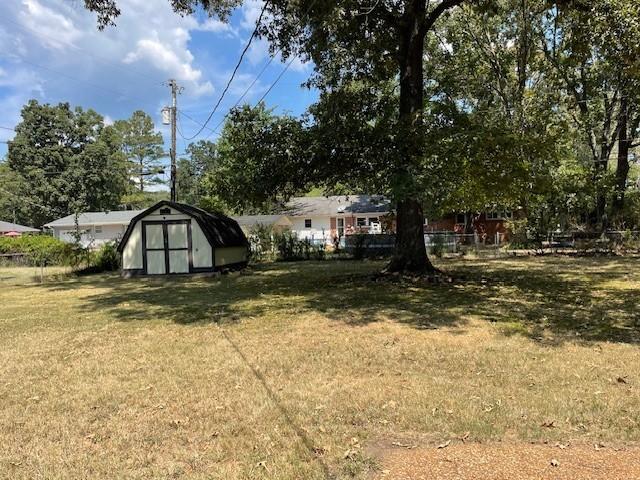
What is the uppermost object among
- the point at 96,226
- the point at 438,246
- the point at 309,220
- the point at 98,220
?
the point at 98,220

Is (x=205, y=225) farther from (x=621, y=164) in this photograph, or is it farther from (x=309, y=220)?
(x=309, y=220)

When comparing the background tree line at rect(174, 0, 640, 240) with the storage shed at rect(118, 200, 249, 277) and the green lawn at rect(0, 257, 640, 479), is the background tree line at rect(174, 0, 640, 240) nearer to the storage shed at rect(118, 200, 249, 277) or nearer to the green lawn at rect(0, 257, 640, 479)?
the storage shed at rect(118, 200, 249, 277)

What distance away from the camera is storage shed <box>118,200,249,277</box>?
714 inches

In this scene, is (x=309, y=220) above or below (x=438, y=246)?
above

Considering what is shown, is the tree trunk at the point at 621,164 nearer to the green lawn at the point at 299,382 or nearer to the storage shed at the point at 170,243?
the green lawn at the point at 299,382

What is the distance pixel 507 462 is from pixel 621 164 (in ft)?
97.0

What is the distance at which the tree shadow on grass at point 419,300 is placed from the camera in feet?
27.1

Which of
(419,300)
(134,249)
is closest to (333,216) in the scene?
(134,249)

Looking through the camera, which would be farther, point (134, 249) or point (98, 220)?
point (98, 220)

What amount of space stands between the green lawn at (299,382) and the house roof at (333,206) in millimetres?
30085

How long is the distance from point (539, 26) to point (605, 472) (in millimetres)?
28938

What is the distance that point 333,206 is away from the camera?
42844 mm

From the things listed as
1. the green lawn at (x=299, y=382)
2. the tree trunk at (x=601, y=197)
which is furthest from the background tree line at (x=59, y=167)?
the green lawn at (x=299, y=382)

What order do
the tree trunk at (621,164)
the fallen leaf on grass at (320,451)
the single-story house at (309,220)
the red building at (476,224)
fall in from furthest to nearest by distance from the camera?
the single-story house at (309,220) → the red building at (476,224) → the tree trunk at (621,164) → the fallen leaf on grass at (320,451)
